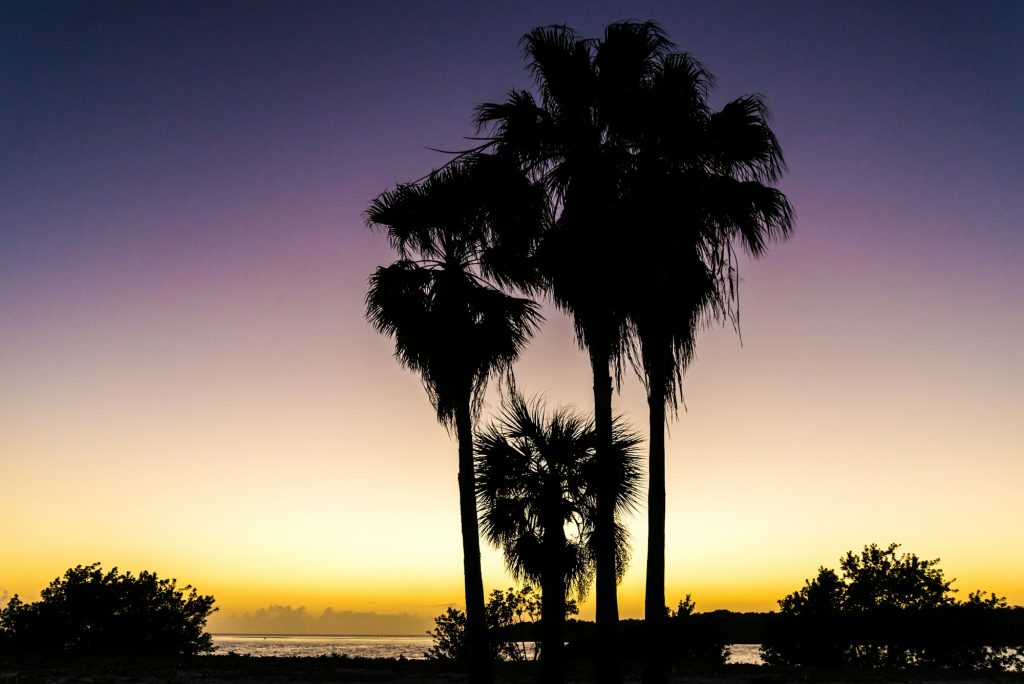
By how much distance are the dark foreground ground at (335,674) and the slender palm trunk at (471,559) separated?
3.33 m

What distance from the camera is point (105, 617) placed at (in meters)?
A: 33.1

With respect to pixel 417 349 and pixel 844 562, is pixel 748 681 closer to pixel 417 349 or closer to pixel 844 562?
pixel 417 349

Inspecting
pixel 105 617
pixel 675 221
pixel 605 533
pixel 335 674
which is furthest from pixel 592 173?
pixel 105 617

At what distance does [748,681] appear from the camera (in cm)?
2033

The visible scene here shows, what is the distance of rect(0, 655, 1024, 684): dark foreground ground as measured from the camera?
19.5 metres

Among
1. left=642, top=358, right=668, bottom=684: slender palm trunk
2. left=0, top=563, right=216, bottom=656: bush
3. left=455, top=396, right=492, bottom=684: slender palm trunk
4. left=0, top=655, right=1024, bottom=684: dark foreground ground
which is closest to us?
left=642, top=358, right=668, bottom=684: slender palm trunk

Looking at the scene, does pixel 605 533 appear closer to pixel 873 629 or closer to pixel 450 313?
pixel 450 313

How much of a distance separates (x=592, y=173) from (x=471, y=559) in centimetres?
886

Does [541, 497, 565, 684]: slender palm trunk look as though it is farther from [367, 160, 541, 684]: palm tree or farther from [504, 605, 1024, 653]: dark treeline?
[504, 605, 1024, 653]: dark treeline

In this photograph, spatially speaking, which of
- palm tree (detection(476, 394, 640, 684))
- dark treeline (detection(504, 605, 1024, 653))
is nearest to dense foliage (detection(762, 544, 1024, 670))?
dark treeline (detection(504, 605, 1024, 653))

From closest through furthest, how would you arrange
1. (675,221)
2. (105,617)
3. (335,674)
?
(675,221)
(335,674)
(105,617)

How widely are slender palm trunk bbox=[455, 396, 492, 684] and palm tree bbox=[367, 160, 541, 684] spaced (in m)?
0.02

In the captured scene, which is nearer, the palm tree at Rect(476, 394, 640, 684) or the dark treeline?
the palm tree at Rect(476, 394, 640, 684)

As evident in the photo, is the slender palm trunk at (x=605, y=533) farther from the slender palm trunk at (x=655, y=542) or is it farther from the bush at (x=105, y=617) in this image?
the bush at (x=105, y=617)
